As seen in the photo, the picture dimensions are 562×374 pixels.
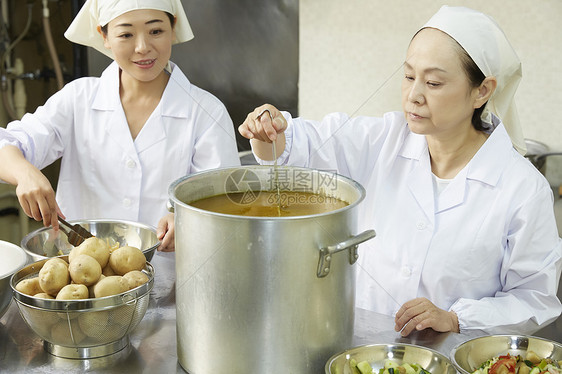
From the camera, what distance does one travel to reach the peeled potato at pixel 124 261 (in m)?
1.35

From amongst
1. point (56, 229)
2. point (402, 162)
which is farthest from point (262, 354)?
point (402, 162)

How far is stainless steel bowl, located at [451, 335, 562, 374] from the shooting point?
1170mm

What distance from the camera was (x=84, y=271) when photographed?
1.25m

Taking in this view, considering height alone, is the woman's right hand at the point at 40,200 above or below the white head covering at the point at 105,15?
below

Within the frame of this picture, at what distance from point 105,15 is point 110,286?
1.08 metres

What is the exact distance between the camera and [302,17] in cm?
375

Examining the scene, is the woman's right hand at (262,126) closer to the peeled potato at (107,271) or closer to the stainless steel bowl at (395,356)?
the peeled potato at (107,271)

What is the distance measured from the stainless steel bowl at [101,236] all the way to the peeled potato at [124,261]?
23 centimetres

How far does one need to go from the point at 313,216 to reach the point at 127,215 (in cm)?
129

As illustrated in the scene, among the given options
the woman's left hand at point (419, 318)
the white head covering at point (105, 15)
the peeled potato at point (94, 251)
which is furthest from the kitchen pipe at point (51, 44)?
the woman's left hand at point (419, 318)

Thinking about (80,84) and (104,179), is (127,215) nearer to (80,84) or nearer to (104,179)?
(104,179)

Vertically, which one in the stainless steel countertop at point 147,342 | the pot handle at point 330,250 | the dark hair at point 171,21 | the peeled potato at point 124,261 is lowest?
the stainless steel countertop at point 147,342

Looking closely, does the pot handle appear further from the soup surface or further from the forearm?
the forearm

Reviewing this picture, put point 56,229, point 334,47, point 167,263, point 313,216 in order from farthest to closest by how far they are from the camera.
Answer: point 334,47, point 167,263, point 56,229, point 313,216
